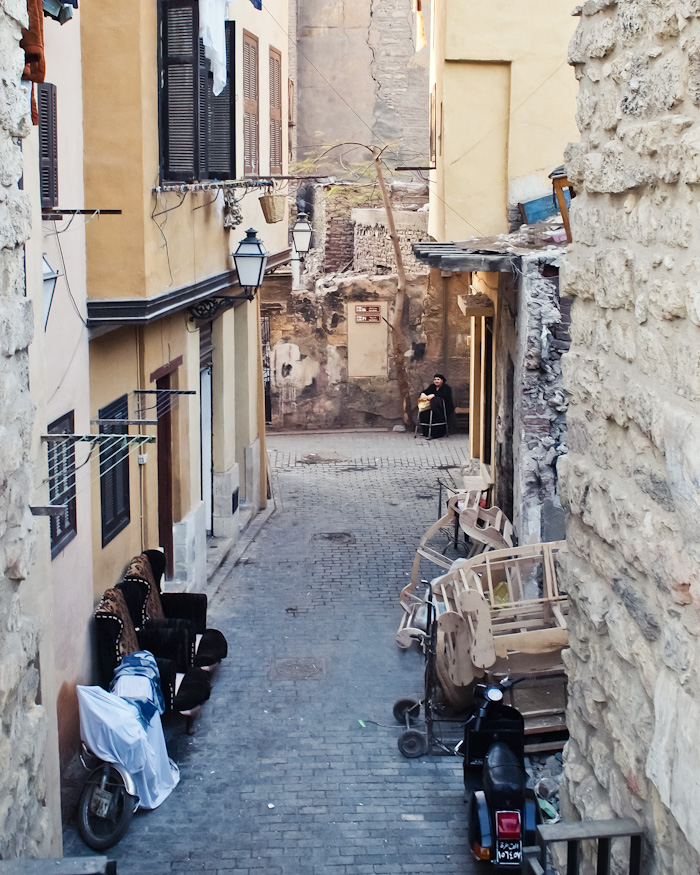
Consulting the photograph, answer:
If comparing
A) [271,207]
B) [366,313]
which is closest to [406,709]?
[271,207]

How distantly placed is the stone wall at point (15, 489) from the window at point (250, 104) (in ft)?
33.3

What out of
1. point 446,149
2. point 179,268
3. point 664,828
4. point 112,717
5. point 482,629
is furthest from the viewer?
point 446,149

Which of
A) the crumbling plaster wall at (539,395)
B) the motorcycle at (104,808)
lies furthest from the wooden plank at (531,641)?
the motorcycle at (104,808)

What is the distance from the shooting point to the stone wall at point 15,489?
378 centimetres

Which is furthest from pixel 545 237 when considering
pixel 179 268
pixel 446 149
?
pixel 179 268

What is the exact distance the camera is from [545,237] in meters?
12.3

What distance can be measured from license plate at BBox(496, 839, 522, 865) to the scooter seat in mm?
287

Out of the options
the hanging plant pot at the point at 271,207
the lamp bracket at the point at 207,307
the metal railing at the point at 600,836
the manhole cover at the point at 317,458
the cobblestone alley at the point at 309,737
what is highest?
the hanging plant pot at the point at 271,207

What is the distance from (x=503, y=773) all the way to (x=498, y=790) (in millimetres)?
171

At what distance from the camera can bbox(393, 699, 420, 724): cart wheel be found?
9.07m

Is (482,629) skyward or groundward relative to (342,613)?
skyward

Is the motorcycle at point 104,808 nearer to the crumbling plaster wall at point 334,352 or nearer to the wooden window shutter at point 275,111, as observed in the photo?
the wooden window shutter at point 275,111

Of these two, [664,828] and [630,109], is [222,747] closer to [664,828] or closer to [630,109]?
[664,828]

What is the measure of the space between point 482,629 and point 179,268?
15.4 ft
